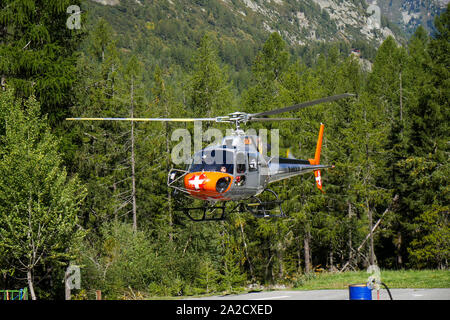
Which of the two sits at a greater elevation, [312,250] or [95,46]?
[95,46]

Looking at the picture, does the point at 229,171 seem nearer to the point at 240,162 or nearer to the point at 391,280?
the point at 240,162

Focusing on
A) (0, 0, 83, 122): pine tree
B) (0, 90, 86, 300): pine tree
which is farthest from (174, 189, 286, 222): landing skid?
(0, 0, 83, 122): pine tree

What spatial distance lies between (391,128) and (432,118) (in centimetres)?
434

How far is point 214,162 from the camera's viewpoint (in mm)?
13727

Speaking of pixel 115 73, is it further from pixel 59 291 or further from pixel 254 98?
pixel 59 291

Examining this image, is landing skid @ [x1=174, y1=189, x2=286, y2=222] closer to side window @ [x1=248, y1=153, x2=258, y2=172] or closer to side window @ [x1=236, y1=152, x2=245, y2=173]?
side window @ [x1=248, y1=153, x2=258, y2=172]

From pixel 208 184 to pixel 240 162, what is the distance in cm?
129

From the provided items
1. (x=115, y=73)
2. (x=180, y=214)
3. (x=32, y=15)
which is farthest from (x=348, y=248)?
(x=32, y=15)

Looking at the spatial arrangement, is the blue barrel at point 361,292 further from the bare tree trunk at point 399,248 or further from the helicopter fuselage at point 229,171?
the bare tree trunk at point 399,248

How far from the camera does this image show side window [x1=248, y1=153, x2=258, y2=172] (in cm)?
1443

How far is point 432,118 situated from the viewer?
34188 millimetres

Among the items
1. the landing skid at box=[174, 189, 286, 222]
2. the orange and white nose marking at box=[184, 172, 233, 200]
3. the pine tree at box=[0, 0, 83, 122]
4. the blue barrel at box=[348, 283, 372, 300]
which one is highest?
the pine tree at box=[0, 0, 83, 122]

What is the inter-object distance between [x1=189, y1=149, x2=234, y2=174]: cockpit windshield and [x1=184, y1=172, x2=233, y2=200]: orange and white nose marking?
0.58 ft

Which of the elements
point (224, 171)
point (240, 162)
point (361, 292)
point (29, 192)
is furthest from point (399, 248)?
point (361, 292)
